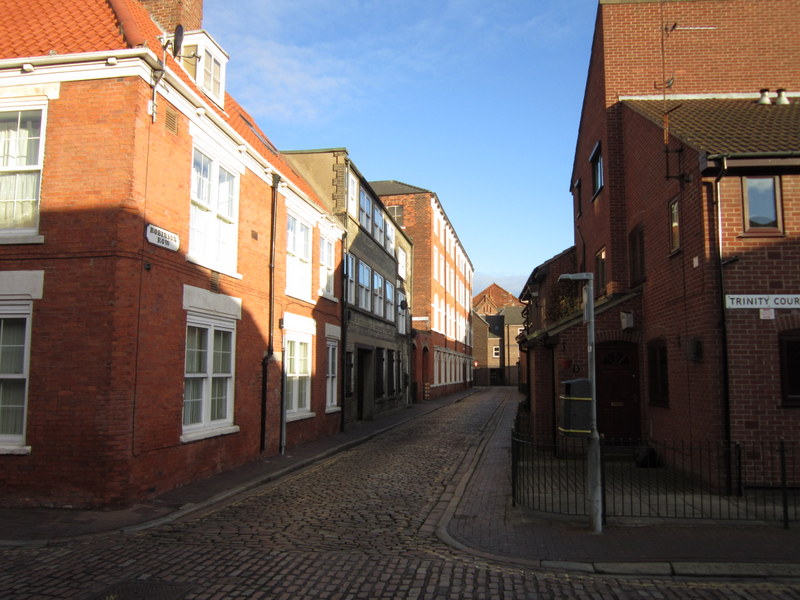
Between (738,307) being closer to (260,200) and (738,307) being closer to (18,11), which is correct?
(260,200)

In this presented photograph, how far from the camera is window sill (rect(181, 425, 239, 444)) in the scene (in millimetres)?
10625

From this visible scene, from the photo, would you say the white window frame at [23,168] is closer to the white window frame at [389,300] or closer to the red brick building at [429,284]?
the white window frame at [389,300]

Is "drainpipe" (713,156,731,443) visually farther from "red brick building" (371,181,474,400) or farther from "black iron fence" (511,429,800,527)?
"red brick building" (371,181,474,400)

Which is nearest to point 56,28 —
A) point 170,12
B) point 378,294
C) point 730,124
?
point 170,12

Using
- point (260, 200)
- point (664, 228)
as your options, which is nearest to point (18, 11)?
point (260, 200)

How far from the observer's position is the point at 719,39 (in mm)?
15375

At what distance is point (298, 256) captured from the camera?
16750 millimetres

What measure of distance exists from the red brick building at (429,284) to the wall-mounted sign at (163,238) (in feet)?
80.8

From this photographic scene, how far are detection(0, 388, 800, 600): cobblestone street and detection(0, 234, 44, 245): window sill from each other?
14.8ft

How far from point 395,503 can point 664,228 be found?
744 cm

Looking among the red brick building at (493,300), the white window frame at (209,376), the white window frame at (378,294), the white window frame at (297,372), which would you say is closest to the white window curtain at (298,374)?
the white window frame at (297,372)

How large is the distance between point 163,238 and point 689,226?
890 cm

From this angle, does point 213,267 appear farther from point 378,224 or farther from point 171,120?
point 378,224

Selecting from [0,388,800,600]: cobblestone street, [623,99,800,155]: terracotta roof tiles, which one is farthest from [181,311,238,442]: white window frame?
[623,99,800,155]: terracotta roof tiles
